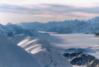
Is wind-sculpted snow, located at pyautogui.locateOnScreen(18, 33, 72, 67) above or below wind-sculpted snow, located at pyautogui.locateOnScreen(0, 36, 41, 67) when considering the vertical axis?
below

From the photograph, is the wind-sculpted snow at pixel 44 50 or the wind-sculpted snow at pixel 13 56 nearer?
the wind-sculpted snow at pixel 13 56

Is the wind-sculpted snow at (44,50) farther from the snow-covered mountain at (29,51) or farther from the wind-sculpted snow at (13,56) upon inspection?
the wind-sculpted snow at (13,56)

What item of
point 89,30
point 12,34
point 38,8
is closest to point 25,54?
point 12,34

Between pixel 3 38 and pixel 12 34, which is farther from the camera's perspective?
pixel 12 34

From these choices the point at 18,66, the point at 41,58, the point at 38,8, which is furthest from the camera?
the point at 38,8

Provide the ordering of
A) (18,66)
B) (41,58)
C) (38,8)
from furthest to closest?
(38,8), (41,58), (18,66)

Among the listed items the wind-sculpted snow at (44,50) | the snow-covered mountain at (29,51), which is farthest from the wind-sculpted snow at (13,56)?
the wind-sculpted snow at (44,50)

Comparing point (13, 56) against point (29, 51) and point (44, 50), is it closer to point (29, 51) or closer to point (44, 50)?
point (29, 51)

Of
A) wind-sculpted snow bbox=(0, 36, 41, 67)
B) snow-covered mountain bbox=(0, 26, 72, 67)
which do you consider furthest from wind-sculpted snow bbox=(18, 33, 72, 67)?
wind-sculpted snow bbox=(0, 36, 41, 67)

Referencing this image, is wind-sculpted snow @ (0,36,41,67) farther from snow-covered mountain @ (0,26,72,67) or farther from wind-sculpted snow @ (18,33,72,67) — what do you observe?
wind-sculpted snow @ (18,33,72,67)

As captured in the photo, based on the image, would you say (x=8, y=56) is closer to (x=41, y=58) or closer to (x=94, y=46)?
(x=41, y=58)

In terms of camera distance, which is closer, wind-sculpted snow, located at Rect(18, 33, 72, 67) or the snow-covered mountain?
the snow-covered mountain
